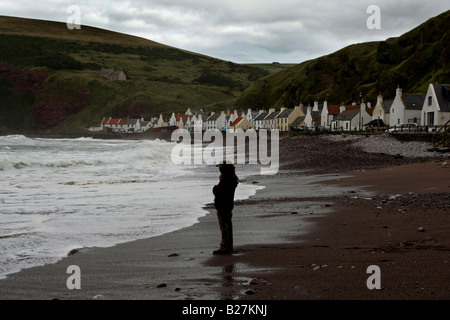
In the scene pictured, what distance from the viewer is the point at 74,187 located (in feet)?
65.6

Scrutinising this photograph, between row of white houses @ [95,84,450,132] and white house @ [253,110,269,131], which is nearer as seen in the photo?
row of white houses @ [95,84,450,132]

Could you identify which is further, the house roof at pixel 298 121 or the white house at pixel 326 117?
the house roof at pixel 298 121

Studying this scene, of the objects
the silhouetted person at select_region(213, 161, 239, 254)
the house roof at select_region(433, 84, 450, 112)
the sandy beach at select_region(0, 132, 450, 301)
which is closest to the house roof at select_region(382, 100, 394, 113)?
the house roof at select_region(433, 84, 450, 112)

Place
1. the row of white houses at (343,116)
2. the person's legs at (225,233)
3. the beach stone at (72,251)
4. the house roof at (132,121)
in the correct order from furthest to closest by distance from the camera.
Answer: the house roof at (132,121), the row of white houses at (343,116), the beach stone at (72,251), the person's legs at (225,233)

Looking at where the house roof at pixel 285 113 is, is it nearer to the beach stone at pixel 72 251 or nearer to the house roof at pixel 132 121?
the house roof at pixel 132 121

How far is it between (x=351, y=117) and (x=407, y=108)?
1811cm

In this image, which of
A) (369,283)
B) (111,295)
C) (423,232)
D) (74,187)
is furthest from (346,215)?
(74,187)

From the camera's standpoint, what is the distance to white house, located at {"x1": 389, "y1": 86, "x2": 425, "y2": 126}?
220 ft

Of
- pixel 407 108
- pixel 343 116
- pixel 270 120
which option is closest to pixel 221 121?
pixel 270 120

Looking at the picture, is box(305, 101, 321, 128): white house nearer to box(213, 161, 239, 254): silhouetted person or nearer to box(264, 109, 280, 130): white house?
box(264, 109, 280, 130): white house

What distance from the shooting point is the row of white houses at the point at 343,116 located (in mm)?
55844

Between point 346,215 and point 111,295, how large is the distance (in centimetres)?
717

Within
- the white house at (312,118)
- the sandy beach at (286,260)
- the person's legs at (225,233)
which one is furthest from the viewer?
the white house at (312,118)

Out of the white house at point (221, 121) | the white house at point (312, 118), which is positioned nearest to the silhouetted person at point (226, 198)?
the white house at point (312, 118)
